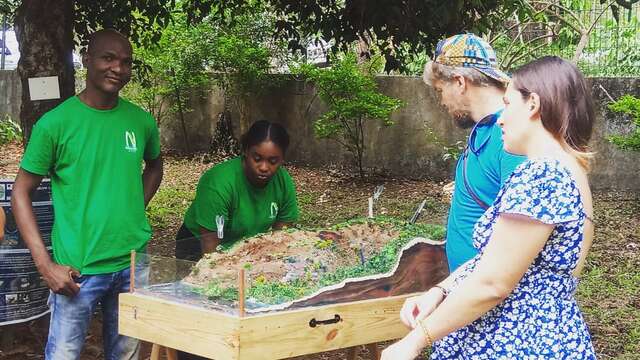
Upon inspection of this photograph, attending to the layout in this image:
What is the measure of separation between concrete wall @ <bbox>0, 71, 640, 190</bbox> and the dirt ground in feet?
0.73

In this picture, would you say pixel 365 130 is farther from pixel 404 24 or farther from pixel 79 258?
pixel 79 258

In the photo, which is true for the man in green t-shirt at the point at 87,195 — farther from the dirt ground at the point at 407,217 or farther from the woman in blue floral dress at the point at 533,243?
the woman in blue floral dress at the point at 533,243

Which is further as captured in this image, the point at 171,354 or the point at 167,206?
the point at 167,206

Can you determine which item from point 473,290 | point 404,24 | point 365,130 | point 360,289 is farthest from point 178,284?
point 365,130

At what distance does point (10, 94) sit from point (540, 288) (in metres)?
14.0

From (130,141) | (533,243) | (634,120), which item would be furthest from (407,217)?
(634,120)

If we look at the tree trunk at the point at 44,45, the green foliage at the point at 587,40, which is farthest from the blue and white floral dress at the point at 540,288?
the green foliage at the point at 587,40

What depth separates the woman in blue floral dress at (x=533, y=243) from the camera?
215cm

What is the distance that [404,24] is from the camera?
5.62 m

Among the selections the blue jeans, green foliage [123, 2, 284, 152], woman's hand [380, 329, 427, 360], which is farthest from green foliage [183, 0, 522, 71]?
green foliage [123, 2, 284, 152]

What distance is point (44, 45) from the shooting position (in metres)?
4.98

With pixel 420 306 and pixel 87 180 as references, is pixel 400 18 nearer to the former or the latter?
pixel 87 180

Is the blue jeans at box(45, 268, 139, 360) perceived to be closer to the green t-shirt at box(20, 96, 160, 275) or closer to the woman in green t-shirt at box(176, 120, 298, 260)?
the green t-shirt at box(20, 96, 160, 275)

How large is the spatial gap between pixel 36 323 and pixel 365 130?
639cm
